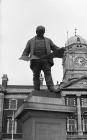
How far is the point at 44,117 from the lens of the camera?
744 centimetres

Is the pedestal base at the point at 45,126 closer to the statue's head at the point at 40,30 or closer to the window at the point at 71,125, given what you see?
the statue's head at the point at 40,30

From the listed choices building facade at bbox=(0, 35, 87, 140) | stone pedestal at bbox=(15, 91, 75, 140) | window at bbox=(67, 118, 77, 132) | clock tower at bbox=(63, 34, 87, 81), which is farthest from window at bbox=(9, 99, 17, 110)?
stone pedestal at bbox=(15, 91, 75, 140)

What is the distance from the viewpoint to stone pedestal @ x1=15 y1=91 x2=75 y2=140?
23.8 ft

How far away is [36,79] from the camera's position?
8.30m

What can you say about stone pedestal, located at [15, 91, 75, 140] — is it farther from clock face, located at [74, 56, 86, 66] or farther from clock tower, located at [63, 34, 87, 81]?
clock face, located at [74, 56, 86, 66]

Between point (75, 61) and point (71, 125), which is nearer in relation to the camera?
point (71, 125)

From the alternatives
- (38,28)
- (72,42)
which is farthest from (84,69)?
(38,28)

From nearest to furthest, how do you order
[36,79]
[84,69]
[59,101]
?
[59,101] → [36,79] → [84,69]

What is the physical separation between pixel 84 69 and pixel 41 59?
45.0 metres

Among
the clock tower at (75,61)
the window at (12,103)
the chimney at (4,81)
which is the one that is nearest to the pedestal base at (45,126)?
the window at (12,103)

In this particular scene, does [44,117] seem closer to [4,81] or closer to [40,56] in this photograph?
[40,56]

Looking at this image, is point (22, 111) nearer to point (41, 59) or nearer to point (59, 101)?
point (59, 101)

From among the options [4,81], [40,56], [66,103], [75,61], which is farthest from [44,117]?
[75,61]

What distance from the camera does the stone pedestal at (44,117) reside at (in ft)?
23.8
